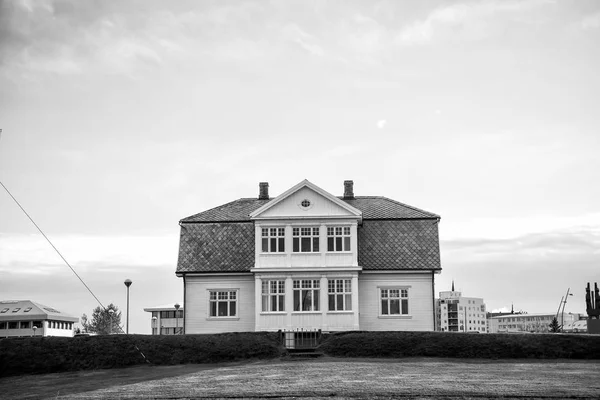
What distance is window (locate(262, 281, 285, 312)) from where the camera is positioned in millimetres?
44125

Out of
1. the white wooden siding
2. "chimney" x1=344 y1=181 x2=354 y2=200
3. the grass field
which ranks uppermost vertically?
"chimney" x1=344 y1=181 x2=354 y2=200

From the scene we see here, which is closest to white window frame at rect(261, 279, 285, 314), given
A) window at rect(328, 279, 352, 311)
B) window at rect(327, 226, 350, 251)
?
window at rect(328, 279, 352, 311)

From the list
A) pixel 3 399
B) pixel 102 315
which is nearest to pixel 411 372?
pixel 3 399

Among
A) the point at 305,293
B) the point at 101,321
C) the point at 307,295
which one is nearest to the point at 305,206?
the point at 305,293

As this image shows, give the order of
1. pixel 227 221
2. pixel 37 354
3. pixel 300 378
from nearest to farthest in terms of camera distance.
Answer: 1. pixel 300 378
2. pixel 37 354
3. pixel 227 221

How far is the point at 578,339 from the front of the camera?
36375mm

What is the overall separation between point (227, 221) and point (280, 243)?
172 inches

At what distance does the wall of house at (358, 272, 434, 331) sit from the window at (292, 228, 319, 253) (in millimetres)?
3327

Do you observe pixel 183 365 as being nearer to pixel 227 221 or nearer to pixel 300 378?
pixel 300 378

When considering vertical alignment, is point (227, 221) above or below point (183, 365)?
above

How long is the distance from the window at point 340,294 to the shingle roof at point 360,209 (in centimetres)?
498

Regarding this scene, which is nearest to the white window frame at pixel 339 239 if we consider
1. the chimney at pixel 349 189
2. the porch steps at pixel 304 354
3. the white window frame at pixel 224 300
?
the white window frame at pixel 224 300

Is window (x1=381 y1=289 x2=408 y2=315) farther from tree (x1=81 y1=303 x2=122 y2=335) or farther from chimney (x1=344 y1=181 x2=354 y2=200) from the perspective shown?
tree (x1=81 y1=303 x2=122 y2=335)

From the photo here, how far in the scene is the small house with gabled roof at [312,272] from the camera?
4384 centimetres
